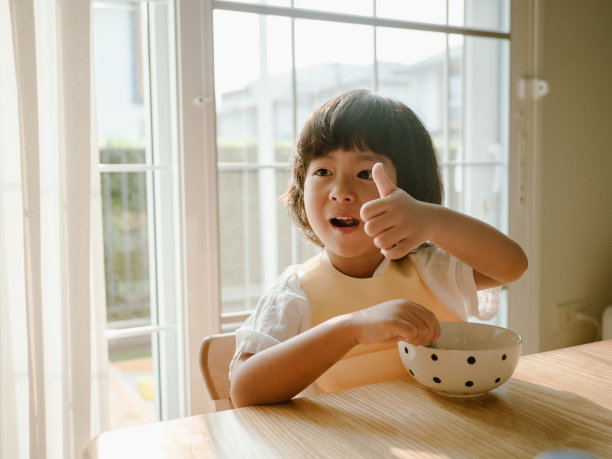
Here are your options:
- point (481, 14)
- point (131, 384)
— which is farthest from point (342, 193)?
point (131, 384)

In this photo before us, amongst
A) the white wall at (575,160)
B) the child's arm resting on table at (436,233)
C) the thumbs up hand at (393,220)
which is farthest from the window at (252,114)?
the thumbs up hand at (393,220)

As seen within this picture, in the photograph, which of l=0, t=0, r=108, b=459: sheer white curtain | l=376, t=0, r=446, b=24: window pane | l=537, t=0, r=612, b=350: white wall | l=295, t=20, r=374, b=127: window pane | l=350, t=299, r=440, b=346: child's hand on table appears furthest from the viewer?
l=537, t=0, r=612, b=350: white wall

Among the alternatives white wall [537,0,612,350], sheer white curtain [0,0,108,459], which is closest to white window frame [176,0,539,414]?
sheer white curtain [0,0,108,459]

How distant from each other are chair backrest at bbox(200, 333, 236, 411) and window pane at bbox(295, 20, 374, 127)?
1053 mm

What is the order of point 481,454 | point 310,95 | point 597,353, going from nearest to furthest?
1. point 481,454
2. point 597,353
3. point 310,95

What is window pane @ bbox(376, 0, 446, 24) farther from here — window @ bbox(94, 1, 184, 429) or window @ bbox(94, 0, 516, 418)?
window @ bbox(94, 1, 184, 429)

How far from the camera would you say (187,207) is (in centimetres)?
167

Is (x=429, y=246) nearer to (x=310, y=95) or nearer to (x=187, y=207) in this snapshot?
(x=187, y=207)

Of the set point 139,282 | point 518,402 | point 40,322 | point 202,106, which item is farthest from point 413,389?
point 139,282

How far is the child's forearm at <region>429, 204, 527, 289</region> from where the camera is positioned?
0.88 m

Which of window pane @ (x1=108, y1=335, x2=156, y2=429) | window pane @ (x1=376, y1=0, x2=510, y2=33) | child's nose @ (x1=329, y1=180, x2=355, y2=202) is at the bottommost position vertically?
window pane @ (x1=108, y1=335, x2=156, y2=429)

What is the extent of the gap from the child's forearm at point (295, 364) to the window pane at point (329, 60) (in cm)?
121

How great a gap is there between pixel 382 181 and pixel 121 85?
24.1 feet

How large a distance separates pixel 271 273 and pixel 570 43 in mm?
1584
